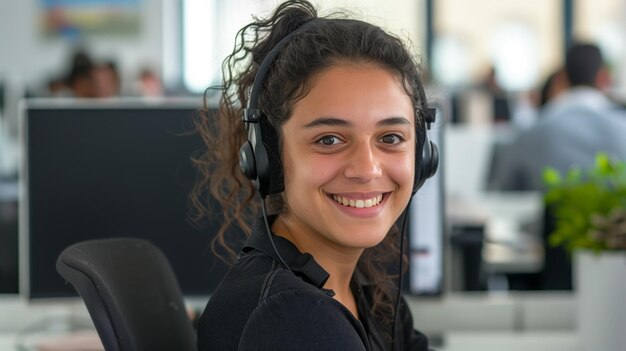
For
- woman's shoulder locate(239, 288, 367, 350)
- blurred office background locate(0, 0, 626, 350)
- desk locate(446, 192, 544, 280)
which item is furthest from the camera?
desk locate(446, 192, 544, 280)

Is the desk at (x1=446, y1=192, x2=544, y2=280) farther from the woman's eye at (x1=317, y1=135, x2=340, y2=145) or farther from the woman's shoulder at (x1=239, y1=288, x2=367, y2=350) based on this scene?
the woman's shoulder at (x1=239, y1=288, x2=367, y2=350)

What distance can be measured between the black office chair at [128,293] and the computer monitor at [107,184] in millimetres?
489

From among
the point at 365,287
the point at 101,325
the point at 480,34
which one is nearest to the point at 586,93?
the point at 365,287

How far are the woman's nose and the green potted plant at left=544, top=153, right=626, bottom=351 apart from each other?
75 centimetres

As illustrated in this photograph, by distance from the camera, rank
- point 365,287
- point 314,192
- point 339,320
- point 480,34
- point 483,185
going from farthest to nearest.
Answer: point 480,34 < point 483,185 < point 365,287 < point 314,192 < point 339,320

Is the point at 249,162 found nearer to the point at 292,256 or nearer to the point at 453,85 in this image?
the point at 292,256

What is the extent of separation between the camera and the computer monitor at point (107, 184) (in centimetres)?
185

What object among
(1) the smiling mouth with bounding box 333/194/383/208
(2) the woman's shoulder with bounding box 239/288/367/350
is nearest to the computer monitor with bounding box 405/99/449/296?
(1) the smiling mouth with bounding box 333/194/383/208

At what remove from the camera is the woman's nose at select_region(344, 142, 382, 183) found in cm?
108

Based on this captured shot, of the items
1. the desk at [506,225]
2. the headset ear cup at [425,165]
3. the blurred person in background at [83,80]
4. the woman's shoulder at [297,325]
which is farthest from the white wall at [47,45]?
the woman's shoulder at [297,325]

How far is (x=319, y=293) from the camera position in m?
0.99

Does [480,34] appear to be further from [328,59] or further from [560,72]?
[328,59]

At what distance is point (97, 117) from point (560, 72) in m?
4.07

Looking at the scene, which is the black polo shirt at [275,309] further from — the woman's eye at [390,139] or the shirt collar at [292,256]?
the woman's eye at [390,139]
